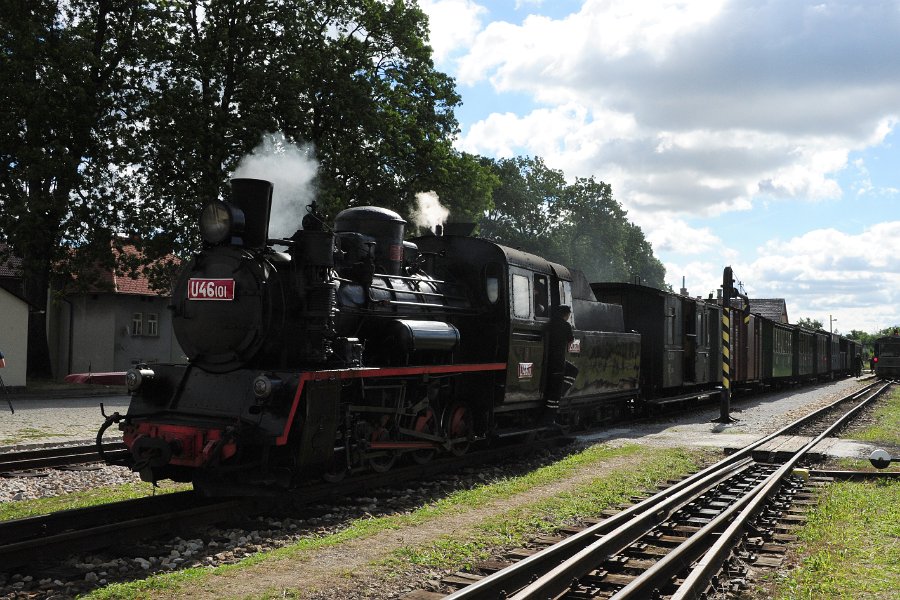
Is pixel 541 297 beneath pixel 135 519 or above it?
above

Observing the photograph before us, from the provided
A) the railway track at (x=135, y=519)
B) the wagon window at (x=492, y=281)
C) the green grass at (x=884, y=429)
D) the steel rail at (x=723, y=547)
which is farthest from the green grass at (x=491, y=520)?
the green grass at (x=884, y=429)

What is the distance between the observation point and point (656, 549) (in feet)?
20.2

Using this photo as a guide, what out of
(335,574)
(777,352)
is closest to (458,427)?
(335,574)

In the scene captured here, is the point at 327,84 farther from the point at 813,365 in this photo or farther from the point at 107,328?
the point at 813,365

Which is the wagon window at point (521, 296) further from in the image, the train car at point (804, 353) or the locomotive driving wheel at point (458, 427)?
the train car at point (804, 353)

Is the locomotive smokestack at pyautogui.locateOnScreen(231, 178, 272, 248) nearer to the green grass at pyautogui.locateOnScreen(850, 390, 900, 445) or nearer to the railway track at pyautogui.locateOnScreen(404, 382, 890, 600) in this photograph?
the railway track at pyautogui.locateOnScreen(404, 382, 890, 600)

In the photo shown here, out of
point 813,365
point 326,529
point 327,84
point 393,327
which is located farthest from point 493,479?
point 813,365

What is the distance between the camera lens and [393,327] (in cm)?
838

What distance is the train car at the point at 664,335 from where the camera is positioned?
1736 cm

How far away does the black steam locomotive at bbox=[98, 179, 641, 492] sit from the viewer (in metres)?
7.04

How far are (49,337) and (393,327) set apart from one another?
26735 millimetres

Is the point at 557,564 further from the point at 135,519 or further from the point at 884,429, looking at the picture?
the point at 884,429

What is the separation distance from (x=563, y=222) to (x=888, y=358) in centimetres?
2854

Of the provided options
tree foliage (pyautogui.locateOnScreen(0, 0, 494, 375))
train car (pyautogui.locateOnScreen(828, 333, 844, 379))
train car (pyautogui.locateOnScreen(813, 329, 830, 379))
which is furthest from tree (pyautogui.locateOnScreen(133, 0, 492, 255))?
train car (pyautogui.locateOnScreen(828, 333, 844, 379))
